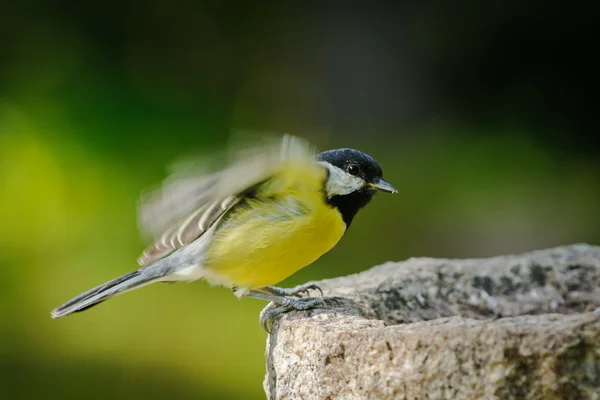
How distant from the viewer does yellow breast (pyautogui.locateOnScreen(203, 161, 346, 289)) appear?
2090 millimetres

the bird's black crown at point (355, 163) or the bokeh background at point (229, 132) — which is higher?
the bokeh background at point (229, 132)

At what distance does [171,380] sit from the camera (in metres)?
3.49

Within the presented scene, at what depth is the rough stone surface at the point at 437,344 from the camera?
1.36 m

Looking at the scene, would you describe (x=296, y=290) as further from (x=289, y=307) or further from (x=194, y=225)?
(x=194, y=225)

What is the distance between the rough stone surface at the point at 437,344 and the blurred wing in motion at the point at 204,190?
0.36 m

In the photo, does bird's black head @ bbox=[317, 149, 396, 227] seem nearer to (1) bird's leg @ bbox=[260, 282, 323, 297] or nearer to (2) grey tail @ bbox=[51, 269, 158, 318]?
(1) bird's leg @ bbox=[260, 282, 323, 297]

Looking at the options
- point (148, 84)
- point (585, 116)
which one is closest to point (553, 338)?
point (148, 84)

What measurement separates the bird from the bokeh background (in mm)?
1353

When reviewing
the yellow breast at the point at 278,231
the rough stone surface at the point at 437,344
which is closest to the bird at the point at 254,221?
the yellow breast at the point at 278,231

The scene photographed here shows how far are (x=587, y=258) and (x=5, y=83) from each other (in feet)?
11.3

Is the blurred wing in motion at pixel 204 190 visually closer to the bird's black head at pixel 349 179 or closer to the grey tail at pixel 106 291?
the grey tail at pixel 106 291

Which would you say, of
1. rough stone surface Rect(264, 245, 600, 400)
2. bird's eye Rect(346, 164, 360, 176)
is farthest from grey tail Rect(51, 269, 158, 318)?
bird's eye Rect(346, 164, 360, 176)

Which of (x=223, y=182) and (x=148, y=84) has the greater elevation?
(x=148, y=84)

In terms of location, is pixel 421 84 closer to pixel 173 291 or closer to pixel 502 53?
pixel 502 53
